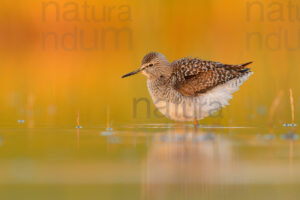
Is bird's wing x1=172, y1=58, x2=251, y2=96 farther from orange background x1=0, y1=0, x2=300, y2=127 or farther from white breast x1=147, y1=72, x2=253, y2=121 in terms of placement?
orange background x1=0, y1=0, x2=300, y2=127

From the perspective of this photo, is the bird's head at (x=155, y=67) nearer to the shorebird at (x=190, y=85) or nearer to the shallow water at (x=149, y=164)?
the shorebird at (x=190, y=85)

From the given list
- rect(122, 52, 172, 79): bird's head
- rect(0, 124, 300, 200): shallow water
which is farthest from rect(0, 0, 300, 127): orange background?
rect(0, 124, 300, 200): shallow water

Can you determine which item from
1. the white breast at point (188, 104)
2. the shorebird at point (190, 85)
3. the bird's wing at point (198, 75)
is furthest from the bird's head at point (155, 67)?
the white breast at point (188, 104)

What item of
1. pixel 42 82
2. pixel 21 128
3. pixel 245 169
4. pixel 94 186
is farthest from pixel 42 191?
pixel 42 82

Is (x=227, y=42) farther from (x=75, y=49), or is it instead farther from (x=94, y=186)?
(x=94, y=186)

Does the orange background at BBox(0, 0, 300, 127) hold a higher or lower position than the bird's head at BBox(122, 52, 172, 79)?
higher

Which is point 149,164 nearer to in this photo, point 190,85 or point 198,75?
point 190,85

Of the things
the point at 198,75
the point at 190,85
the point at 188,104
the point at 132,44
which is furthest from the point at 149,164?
the point at 132,44
